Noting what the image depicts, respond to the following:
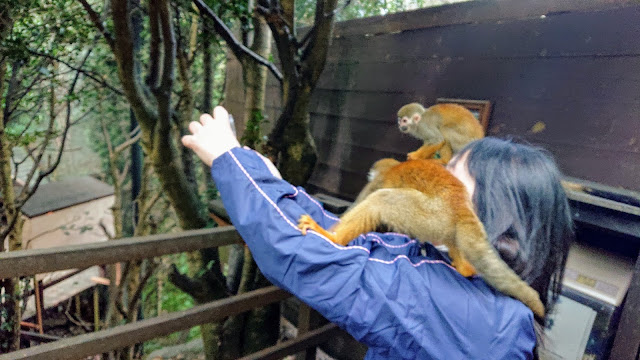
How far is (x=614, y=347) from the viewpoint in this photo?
48.6 inches

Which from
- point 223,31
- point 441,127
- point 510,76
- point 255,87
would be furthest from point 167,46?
point 510,76

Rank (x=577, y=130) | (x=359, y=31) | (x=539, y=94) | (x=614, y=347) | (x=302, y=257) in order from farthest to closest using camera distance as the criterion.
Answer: (x=359, y=31) < (x=539, y=94) < (x=577, y=130) < (x=614, y=347) < (x=302, y=257)

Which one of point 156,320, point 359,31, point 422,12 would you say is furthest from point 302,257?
point 359,31

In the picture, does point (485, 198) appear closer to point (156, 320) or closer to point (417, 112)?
point (156, 320)

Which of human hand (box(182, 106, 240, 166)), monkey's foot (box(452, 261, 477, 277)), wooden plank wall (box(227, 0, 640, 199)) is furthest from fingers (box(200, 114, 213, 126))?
wooden plank wall (box(227, 0, 640, 199))

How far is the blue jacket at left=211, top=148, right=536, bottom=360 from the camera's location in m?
0.77

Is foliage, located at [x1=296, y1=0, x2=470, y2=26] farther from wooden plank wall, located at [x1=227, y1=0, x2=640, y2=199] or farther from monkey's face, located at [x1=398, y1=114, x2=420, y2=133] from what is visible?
monkey's face, located at [x1=398, y1=114, x2=420, y2=133]

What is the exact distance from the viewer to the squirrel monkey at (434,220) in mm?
928

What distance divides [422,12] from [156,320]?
248cm

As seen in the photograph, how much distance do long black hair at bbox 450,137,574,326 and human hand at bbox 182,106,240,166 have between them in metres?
0.69

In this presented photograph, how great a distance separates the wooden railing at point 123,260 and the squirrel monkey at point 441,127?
3.84 feet

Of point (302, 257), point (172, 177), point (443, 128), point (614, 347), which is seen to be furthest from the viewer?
point (172, 177)

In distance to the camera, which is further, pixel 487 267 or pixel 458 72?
pixel 458 72

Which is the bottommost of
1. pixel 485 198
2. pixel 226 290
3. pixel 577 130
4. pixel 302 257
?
pixel 226 290
